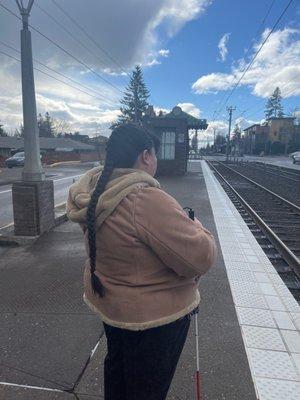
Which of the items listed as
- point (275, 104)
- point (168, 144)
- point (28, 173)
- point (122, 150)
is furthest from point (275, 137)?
point (122, 150)

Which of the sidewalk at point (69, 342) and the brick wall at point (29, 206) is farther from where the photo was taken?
the brick wall at point (29, 206)

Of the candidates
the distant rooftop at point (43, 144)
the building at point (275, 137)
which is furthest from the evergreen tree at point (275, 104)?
the distant rooftop at point (43, 144)

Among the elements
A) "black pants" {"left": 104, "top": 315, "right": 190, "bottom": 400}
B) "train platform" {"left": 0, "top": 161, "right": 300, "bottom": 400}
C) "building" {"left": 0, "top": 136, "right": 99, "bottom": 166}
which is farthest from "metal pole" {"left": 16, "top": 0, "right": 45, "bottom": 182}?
"building" {"left": 0, "top": 136, "right": 99, "bottom": 166}

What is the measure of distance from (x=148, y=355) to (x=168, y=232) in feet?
2.26

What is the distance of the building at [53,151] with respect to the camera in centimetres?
4630

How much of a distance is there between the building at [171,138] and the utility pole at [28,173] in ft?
47.6

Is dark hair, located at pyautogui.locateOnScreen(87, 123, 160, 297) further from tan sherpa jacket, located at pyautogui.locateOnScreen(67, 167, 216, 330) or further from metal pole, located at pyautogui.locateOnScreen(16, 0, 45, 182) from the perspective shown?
metal pole, located at pyautogui.locateOnScreen(16, 0, 45, 182)

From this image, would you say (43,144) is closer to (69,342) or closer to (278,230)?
(278,230)

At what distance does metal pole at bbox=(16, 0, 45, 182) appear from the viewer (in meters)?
6.72

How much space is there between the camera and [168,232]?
156cm

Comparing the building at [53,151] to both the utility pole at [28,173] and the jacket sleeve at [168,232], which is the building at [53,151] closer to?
the utility pole at [28,173]

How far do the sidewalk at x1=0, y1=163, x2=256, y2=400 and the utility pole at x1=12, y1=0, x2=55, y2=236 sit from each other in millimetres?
1534

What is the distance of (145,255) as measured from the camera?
163 cm

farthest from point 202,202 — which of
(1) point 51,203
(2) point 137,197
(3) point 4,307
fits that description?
(2) point 137,197
